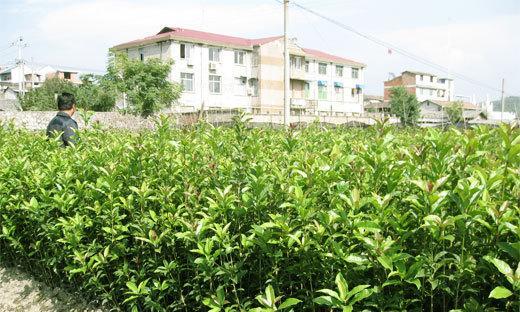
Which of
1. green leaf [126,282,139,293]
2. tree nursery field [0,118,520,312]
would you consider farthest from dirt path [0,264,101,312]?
green leaf [126,282,139,293]

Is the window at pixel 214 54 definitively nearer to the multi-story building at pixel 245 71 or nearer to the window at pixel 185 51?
the multi-story building at pixel 245 71

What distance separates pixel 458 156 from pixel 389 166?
0.35 meters

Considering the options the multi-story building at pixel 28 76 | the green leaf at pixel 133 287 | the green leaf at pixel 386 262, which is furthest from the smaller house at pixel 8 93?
the green leaf at pixel 386 262

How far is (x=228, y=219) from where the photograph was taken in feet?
8.93

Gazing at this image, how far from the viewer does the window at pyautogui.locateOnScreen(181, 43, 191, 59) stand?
142 ft

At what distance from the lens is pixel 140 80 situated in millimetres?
36500

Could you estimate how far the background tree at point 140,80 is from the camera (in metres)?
36.3

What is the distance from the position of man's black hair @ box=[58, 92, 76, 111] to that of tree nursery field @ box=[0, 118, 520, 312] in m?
3.33

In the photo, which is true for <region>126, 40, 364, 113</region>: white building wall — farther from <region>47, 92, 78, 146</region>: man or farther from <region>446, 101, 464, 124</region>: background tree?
<region>47, 92, 78, 146</region>: man

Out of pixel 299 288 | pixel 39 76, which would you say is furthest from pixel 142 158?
pixel 39 76

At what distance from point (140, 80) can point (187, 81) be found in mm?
→ 7954

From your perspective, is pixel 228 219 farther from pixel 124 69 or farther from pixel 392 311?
pixel 124 69

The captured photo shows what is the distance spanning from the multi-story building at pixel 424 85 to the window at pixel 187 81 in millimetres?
45720

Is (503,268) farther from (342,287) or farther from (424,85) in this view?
(424,85)
